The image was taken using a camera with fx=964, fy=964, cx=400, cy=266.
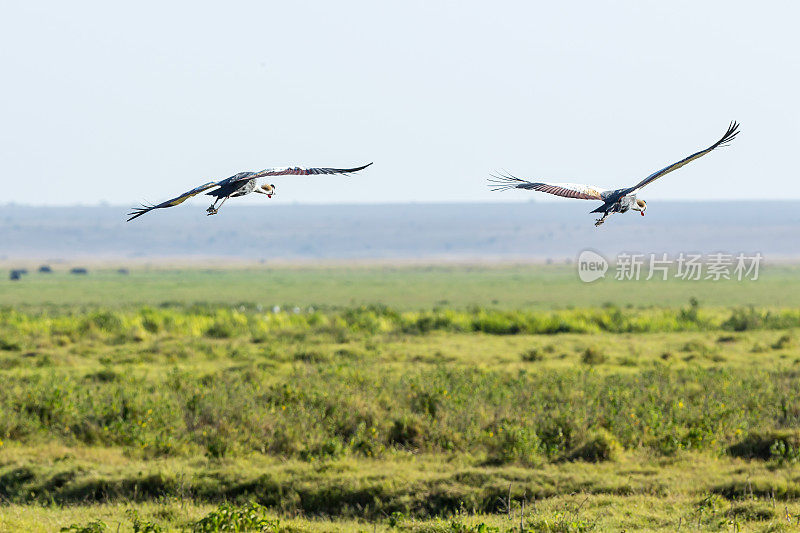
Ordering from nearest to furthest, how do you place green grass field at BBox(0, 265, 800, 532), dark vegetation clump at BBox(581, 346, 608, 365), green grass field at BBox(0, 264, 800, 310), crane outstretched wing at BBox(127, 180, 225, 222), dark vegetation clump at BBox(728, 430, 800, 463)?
crane outstretched wing at BBox(127, 180, 225, 222)
green grass field at BBox(0, 265, 800, 532)
dark vegetation clump at BBox(728, 430, 800, 463)
dark vegetation clump at BBox(581, 346, 608, 365)
green grass field at BBox(0, 264, 800, 310)

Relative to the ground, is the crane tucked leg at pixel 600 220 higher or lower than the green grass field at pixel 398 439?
higher

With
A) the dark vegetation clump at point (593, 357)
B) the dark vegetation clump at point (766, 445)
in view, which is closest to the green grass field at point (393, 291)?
the dark vegetation clump at point (593, 357)

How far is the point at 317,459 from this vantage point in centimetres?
1859

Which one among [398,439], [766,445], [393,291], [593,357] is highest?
[593,357]

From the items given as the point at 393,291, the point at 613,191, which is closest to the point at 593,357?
the point at 613,191

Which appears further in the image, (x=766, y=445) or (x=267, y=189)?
(x=766, y=445)

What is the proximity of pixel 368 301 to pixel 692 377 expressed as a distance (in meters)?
52.7

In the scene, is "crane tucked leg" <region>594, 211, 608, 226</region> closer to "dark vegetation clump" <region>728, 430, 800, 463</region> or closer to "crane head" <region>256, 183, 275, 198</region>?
"crane head" <region>256, 183, 275, 198</region>

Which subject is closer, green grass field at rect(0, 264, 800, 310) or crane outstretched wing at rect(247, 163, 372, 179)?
crane outstretched wing at rect(247, 163, 372, 179)

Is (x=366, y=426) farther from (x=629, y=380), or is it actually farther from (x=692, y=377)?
(x=692, y=377)

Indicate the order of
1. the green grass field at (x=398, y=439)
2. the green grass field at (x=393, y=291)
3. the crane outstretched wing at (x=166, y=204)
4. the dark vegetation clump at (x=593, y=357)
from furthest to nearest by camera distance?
the green grass field at (x=393, y=291) < the dark vegetation clump at (x=593, y=357) < the green grass field at (x=398, y=439) < the crane outstretched wing at (x=166, y=204)

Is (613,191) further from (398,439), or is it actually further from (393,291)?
(393,291)

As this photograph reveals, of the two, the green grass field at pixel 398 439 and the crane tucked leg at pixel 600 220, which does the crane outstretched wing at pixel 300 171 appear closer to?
the crane tucked leg at pixel 600 220

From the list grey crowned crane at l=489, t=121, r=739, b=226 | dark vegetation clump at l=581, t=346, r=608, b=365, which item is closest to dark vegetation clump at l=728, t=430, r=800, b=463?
dark vegetation clump at l=581, t=346, r=608, b=365
